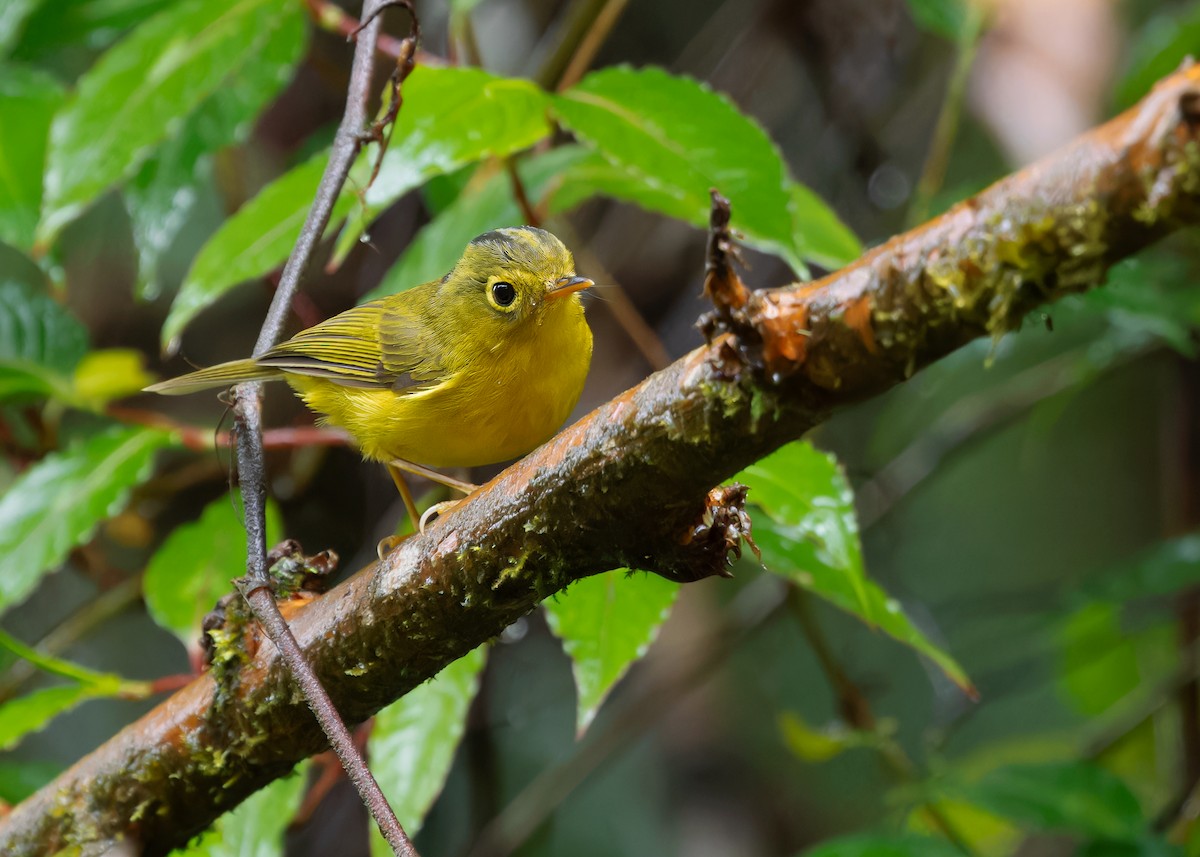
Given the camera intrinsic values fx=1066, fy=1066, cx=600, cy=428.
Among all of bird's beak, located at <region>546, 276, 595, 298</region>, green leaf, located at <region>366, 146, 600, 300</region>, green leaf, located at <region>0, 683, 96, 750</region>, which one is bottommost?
green leaf, located at <region>0, 683, 96, 750</region>

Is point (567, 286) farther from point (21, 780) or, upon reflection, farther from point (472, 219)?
point (21, 780)

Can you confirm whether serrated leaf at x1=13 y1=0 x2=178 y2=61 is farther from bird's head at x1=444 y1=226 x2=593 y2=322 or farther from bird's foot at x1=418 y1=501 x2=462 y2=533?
bird's foot at x1=418 y1=501 x2=462 y2=533

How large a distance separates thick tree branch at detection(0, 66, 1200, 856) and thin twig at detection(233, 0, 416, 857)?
91mm

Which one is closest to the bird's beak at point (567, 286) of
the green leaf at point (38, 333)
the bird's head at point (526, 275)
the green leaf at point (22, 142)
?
the bird's head at point (526, 275)

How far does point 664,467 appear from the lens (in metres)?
1.04

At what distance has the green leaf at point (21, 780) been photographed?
2.52 m

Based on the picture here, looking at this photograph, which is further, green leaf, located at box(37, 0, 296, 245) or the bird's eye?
the bird's eye

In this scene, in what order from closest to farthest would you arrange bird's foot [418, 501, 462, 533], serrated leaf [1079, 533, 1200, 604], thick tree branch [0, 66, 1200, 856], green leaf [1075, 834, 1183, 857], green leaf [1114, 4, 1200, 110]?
thick tree branch [0, 66, 1200, 856], bird's foot [418, 501, 462, 533], green leaf [1075, 834, 1183, 857], serrated leaf [1079, 533, 1200, 604], green leaf [1114, 4, 1200, 110]

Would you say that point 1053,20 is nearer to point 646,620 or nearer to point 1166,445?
point 1166,445

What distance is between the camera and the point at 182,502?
4184mm

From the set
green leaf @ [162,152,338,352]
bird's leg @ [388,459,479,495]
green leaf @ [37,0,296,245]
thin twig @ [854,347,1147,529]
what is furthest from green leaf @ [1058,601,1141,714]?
green leaf @ [37,0,296,245]

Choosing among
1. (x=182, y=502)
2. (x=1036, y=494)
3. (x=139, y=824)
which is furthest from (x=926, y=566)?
(x=139, y=824)

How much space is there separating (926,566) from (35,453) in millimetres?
4421

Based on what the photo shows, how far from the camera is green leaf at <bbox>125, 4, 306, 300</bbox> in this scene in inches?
92.4
